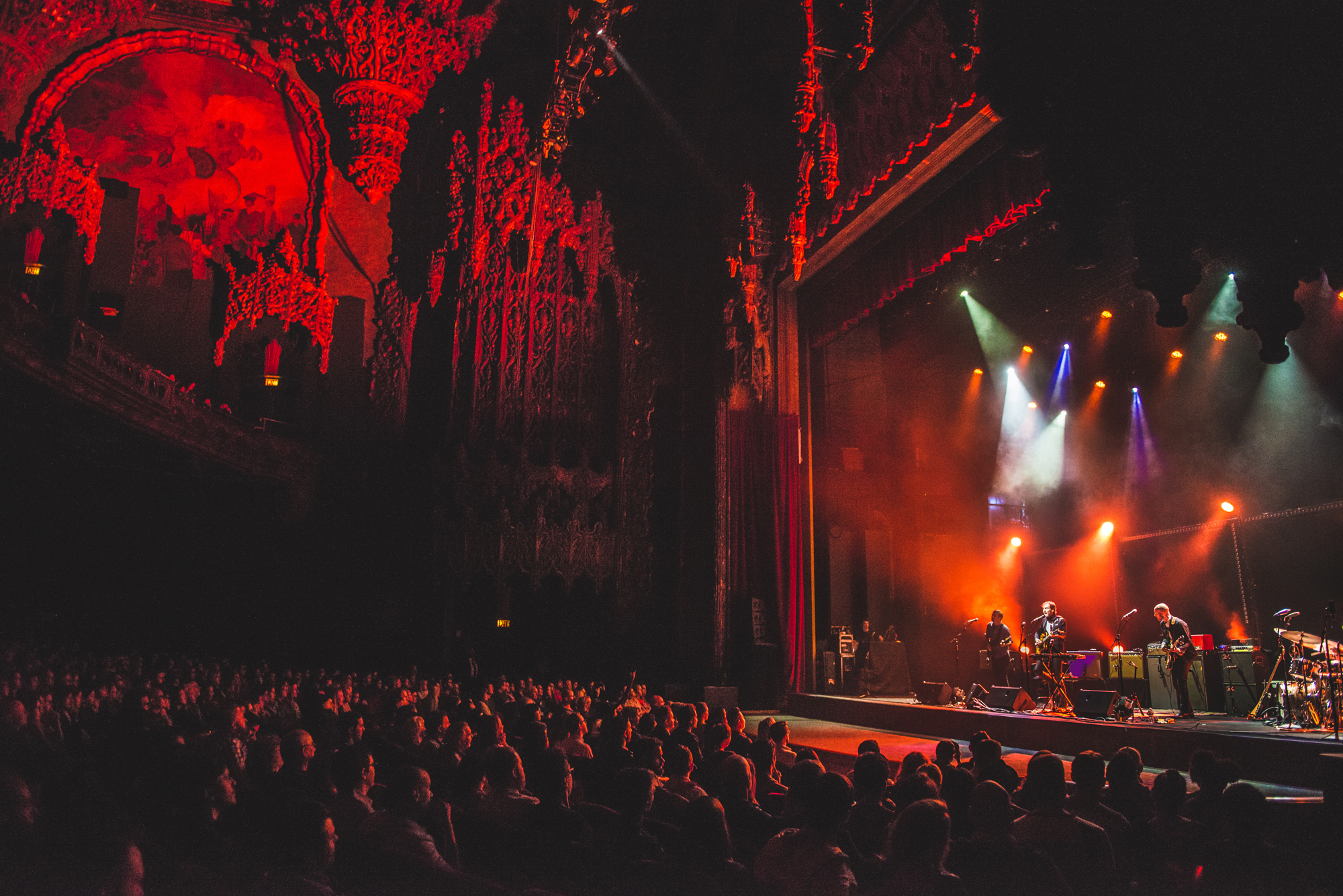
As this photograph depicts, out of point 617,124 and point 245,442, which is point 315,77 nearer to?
point 617,124

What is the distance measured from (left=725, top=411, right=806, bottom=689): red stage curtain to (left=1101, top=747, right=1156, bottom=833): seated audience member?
31.3ft

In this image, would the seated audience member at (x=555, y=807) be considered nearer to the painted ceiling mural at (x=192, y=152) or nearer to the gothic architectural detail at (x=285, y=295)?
the gothic architectural detail at (x=285, y=295)

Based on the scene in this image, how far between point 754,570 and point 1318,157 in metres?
11.2

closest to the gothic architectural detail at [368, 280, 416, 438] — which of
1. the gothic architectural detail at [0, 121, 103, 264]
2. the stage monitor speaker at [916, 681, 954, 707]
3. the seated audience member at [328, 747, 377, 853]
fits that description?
the gothic architectural detail at [0, 121, 103, 264]

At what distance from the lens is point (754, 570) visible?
43.2 feet

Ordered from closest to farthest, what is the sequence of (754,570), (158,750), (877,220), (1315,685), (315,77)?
(158,750) → (1315,685) → (877,220) → (754,570) → (315,77)

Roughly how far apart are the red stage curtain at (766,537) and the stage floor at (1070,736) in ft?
4.53

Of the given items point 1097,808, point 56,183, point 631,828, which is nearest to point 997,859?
point 1097,808

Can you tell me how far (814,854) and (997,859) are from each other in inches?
23.2

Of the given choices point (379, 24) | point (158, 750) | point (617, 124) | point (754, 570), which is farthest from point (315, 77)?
point (158, 750)

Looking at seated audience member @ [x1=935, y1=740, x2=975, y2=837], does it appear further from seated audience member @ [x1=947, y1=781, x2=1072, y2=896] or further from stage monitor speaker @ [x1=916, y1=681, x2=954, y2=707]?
stage monitor speaker @ [x1=916, y1=681, x2=954, y2=707]

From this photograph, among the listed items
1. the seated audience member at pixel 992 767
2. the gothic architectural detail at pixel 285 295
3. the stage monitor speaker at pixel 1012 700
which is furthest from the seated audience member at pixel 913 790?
the gothic architectural detail at pixel 285 295

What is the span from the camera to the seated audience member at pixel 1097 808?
294 cm

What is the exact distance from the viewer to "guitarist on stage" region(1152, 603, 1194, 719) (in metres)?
9.62
